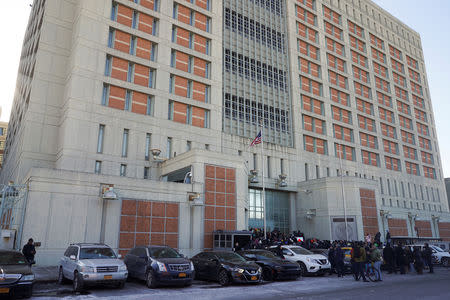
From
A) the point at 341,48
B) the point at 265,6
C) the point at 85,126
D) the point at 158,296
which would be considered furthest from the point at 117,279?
the point at 341,48

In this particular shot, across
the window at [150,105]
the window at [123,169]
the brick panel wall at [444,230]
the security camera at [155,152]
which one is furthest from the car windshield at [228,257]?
the brick panel wall at [444,230]

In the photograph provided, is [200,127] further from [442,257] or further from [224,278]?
[442,257]

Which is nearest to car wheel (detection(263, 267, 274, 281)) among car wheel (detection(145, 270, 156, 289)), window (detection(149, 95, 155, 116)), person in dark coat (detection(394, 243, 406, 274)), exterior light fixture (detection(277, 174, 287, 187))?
car wheel (detection(145, 270, 156, 289))

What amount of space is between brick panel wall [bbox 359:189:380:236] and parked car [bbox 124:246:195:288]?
95.2 ft

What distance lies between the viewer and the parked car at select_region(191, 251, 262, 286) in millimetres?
15688

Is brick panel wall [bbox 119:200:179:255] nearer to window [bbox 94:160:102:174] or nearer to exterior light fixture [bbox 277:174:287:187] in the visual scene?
window [bbox 94:160:102:174]

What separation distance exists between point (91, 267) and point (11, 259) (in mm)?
2832

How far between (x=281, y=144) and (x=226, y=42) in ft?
48.8

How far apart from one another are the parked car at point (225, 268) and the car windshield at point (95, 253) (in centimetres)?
455

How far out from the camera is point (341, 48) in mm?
59719

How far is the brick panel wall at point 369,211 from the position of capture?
128ft

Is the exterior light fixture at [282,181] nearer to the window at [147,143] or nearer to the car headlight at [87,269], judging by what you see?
the window at [147,143]

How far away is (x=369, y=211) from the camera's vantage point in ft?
131

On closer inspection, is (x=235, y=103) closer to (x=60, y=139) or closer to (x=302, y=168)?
(x=302, y=168)
